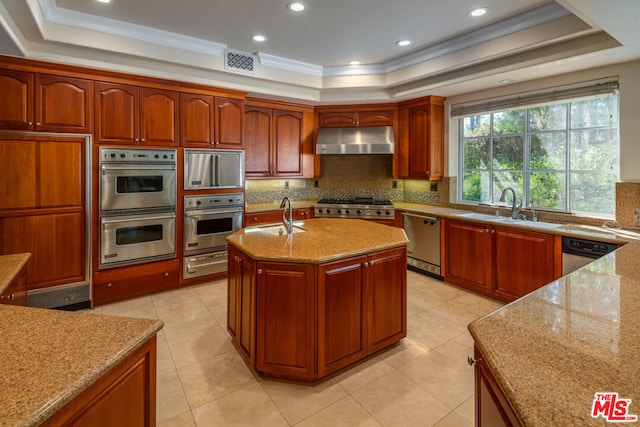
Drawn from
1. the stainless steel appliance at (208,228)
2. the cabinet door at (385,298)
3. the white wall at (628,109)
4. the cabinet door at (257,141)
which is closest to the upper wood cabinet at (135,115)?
the stainless steel appliance at (208,228)

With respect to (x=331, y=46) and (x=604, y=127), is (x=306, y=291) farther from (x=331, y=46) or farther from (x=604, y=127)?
(x=604, y=127)

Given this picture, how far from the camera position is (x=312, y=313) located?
6.89 ft

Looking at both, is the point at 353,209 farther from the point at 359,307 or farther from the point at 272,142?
the point at 359,307

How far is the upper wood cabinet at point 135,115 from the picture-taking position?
3314 mm

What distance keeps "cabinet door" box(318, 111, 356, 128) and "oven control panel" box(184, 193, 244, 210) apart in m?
1.82

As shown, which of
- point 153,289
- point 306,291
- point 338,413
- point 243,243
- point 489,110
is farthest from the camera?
point 489,110

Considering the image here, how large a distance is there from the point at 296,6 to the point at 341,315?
2.54 meters

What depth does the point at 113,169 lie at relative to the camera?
3.36m

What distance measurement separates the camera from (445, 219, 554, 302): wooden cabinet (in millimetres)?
3164

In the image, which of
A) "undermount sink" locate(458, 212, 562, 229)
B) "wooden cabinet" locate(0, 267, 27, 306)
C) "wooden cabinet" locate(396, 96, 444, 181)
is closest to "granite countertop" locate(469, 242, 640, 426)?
"undermount sink" locate(458, 212, 562, 229)

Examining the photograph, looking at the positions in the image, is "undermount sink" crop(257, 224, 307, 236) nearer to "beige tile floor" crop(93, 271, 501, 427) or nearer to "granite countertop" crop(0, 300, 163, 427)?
"beige tile floor" crop(93, 271, 501, 427)

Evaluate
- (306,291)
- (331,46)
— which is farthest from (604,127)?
(306,291)

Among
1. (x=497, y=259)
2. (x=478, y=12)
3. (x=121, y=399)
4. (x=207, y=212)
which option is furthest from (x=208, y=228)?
(x=478, y=12)

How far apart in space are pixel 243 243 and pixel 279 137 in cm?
287
